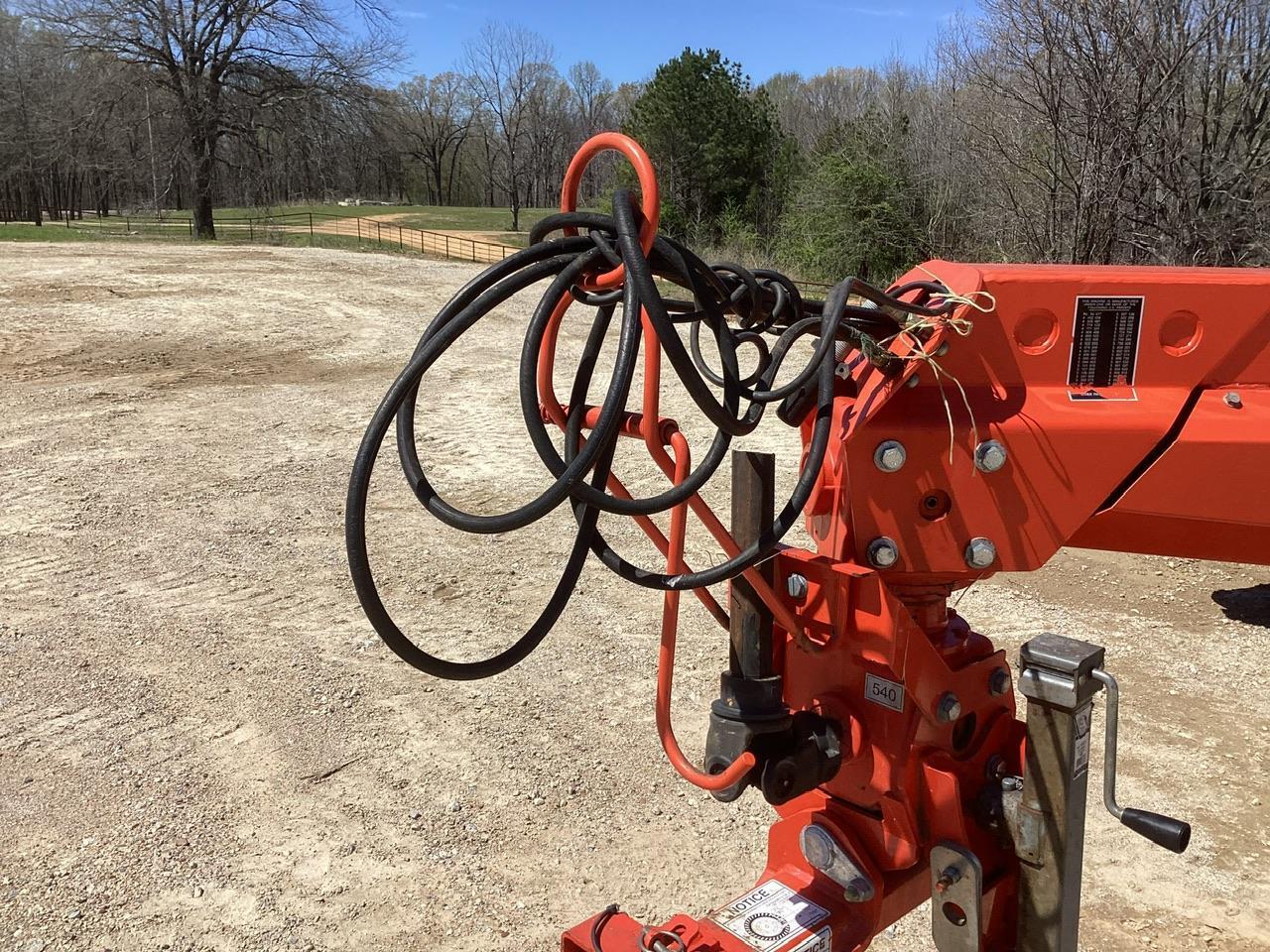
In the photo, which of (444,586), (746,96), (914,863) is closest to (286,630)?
(444,586)

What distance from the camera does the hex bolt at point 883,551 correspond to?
181cm

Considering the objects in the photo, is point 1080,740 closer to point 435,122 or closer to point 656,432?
point 656,432

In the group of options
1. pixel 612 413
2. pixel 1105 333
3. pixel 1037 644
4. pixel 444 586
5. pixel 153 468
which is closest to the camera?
pixel 612 413

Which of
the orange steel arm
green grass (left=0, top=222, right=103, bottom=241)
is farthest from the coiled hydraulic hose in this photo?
green grass (left=0, top=222, right=103, bottom=241)

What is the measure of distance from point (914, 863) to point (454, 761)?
2.30 meters

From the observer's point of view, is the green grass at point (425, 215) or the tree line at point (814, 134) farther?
the green grass at point (425, 215)

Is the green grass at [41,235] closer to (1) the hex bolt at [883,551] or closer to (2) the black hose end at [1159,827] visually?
(1) the hex bolt at [883,551]

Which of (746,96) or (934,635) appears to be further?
(746,96)

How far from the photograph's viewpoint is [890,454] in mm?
1734

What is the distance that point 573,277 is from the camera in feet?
5.19

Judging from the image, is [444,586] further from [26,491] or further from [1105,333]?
[1105,333]

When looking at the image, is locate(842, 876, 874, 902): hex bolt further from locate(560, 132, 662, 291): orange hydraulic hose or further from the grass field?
the grass field

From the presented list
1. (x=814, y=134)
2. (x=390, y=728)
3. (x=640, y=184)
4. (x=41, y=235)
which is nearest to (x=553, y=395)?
(x=640, y=184)

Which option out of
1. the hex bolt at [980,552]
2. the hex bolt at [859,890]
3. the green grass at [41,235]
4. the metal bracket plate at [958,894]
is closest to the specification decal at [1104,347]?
the hex bolt at [980,552]
